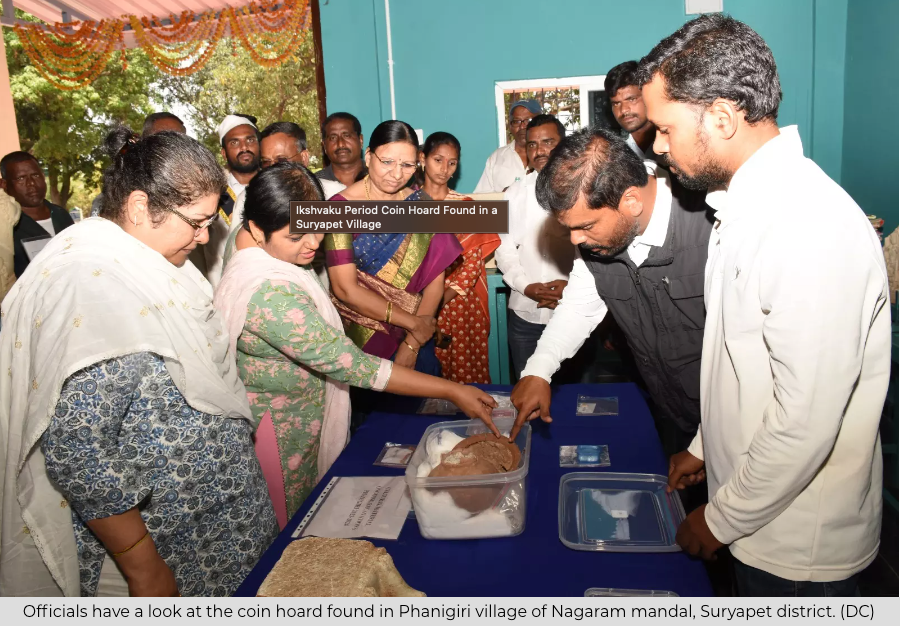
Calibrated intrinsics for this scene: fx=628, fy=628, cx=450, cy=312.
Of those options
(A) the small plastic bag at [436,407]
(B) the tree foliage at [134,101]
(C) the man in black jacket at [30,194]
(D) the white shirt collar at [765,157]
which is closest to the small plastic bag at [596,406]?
(A) the small plastic bag at [436,407]

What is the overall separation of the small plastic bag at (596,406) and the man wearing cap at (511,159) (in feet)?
7.76

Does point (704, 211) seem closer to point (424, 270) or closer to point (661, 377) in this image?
point (661, 377)

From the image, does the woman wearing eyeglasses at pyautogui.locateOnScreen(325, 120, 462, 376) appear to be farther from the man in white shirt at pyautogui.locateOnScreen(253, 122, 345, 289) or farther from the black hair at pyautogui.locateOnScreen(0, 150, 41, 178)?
the black hair at pyautogui.locateOnScreen(0, 150, 41, 178)

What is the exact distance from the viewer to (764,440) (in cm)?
106

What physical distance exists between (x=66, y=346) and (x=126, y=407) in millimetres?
157

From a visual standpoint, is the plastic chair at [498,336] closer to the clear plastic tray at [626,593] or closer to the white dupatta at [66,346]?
the white dupatta at [66,346]

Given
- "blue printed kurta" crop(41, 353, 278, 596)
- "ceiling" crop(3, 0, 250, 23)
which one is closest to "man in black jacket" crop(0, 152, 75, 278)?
"blue printed kurta" crop(41, 353, 278, 596)

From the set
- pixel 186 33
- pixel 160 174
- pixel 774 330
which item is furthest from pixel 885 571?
pixel 186 33

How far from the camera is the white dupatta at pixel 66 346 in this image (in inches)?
46.2

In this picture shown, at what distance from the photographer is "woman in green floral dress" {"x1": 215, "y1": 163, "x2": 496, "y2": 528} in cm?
165

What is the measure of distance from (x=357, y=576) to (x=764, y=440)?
74 centimetres

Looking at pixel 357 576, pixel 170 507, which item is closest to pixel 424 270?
pixel 170 507

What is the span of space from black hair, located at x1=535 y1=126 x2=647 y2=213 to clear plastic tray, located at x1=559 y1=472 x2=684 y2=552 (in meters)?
0.68

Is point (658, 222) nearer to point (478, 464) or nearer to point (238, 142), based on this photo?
point (478, 464)
